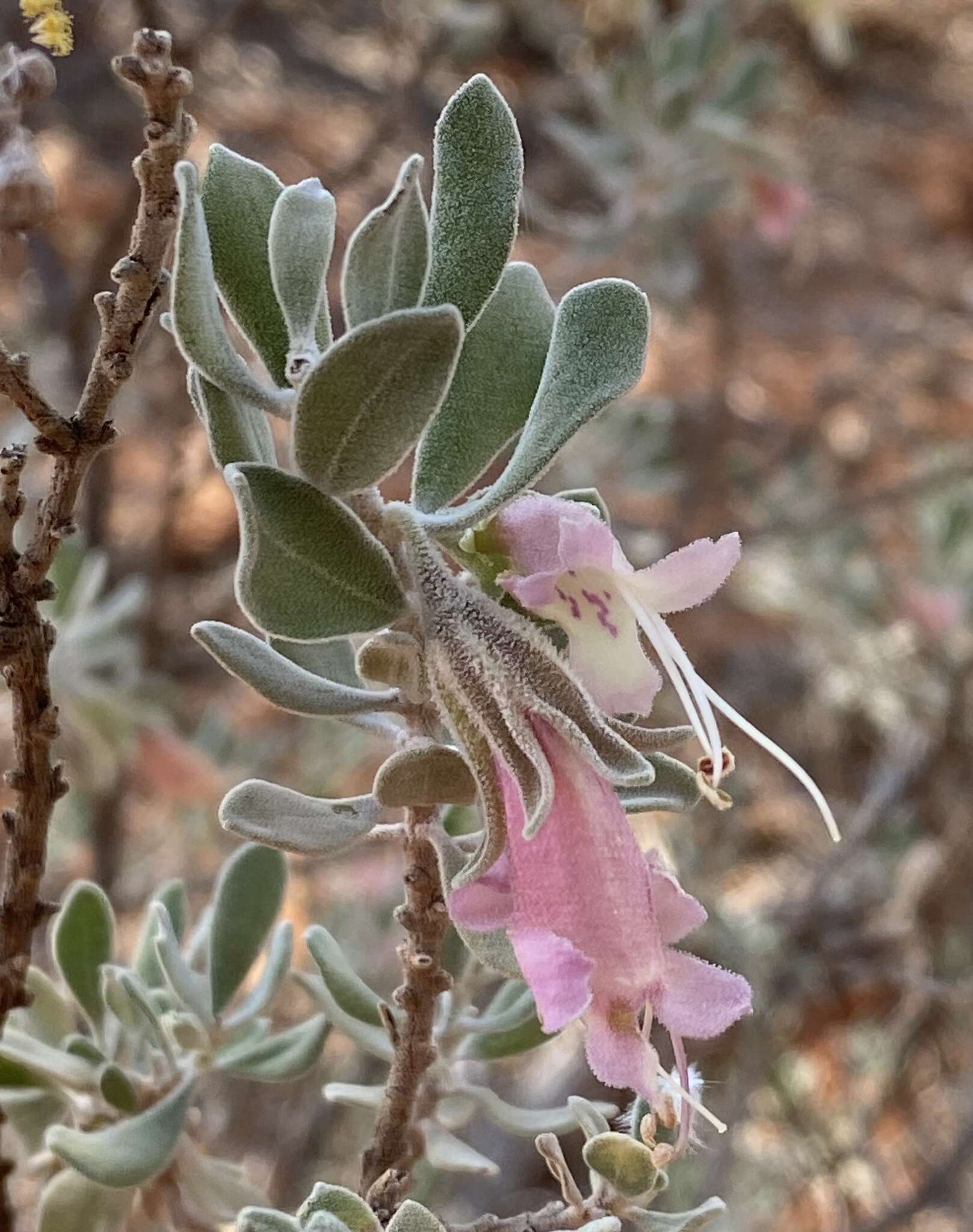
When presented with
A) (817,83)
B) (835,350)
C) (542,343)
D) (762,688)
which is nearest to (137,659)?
(542,343)

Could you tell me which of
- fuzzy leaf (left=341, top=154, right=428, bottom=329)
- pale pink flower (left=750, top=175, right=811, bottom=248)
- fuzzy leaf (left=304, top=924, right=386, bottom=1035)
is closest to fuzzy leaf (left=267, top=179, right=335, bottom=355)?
fuzzy leaf (left=341, top=154, right=428, bottom=329)

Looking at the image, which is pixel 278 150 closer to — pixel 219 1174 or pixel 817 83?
pixel 817 83

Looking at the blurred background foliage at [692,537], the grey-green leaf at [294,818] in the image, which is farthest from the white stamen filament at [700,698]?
the blurred background foliage at [692,537]

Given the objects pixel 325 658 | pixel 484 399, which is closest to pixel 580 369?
pixel 484 399

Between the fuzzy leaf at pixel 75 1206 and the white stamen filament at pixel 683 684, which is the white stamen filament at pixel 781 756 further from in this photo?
the fuzzy leaf at pixel 75 1206

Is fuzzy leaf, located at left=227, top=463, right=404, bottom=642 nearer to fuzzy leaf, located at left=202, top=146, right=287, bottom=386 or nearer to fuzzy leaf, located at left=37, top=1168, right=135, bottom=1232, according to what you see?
fuzzy leaf, located at left=202, top=146, right=287, bottom=386

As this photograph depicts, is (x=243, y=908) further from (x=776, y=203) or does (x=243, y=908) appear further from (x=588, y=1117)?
(x=776, y=203)
